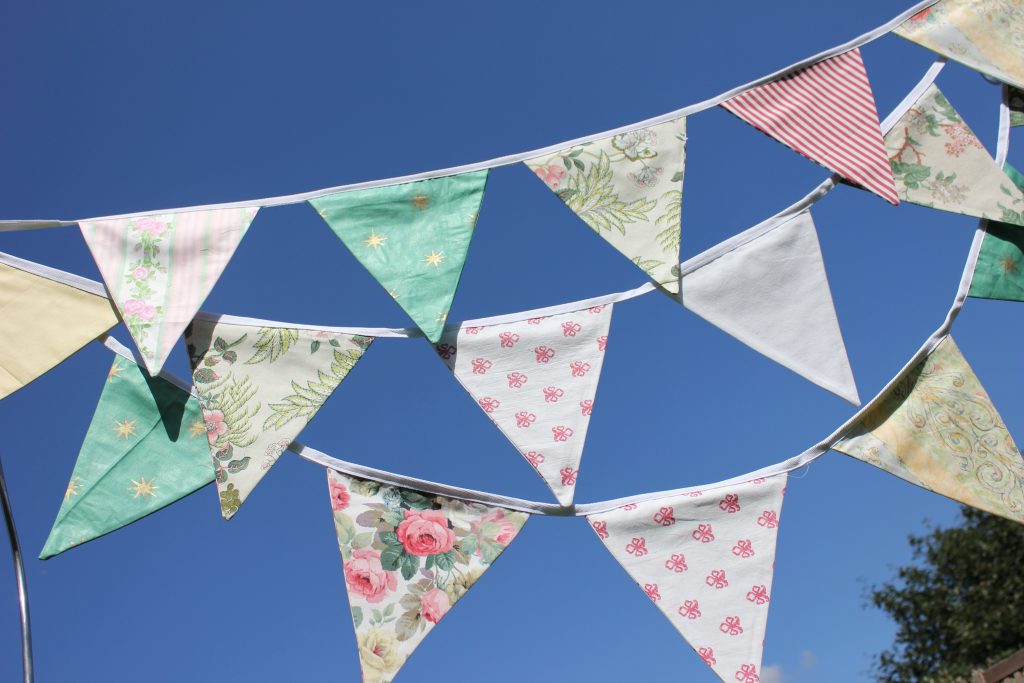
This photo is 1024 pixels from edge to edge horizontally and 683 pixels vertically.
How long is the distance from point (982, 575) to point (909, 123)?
808 centimetres

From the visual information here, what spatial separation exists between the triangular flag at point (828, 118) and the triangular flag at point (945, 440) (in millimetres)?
532

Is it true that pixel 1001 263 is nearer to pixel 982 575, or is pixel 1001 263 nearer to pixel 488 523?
pixel 488 523

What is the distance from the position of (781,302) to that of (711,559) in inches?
27.3

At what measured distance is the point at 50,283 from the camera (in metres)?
2.35

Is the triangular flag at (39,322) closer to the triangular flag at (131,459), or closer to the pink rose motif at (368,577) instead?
the triangular flag at (131,459)

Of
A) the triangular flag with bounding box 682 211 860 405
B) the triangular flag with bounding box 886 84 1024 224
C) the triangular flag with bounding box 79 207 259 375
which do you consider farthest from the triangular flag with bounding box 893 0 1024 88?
the triangular flag with bounding box 79 207 259 375

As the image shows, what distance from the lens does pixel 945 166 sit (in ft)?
8.55

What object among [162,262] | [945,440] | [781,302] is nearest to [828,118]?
[781,302]

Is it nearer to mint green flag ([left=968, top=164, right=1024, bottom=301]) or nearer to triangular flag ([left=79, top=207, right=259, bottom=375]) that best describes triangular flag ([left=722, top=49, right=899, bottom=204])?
mint green flag ([left=968, top=164, right=1024, bottom=301])

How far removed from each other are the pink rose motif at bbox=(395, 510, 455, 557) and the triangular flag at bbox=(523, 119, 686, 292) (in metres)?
0.85

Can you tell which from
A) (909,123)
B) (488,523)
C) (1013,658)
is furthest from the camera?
(1013,658)

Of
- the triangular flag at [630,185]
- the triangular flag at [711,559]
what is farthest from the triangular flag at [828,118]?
the triangular flag at [711,559]

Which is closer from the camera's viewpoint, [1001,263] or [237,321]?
[237,321]

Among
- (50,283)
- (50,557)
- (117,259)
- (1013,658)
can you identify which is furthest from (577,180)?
(1013,658)
